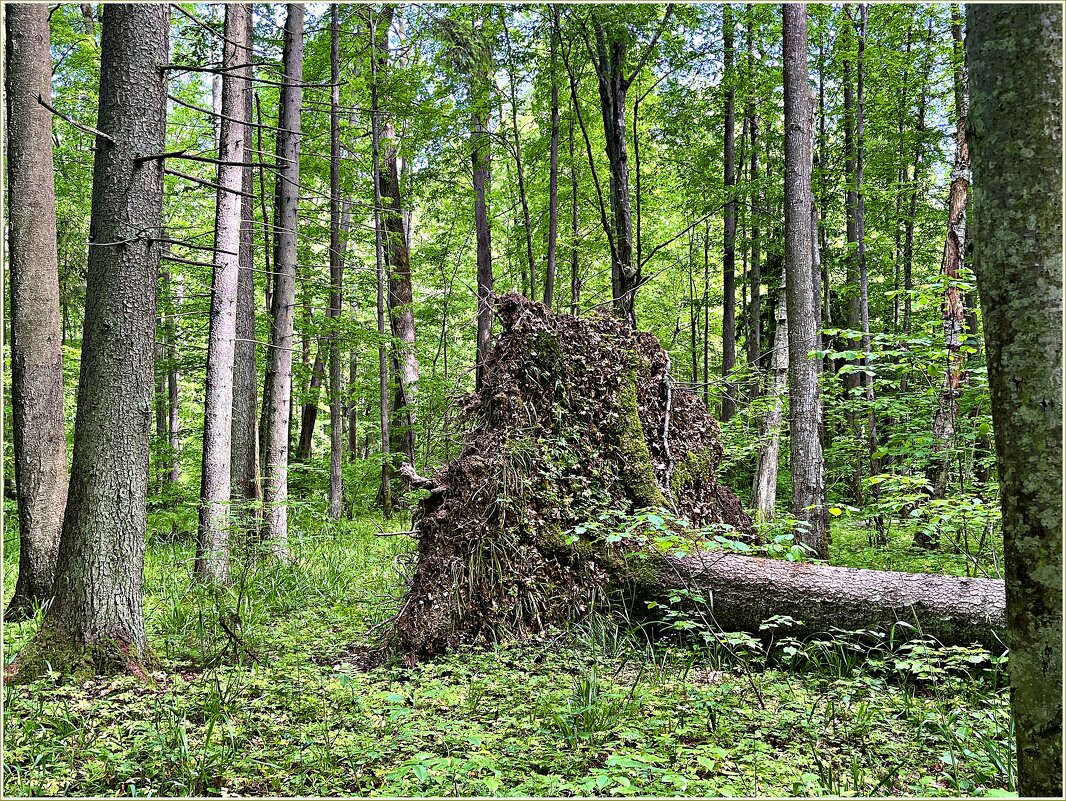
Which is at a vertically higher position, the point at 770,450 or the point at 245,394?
the point at 245,394

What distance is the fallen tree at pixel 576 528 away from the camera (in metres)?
4.26

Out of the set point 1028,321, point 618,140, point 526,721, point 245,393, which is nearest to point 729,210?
point 618,140

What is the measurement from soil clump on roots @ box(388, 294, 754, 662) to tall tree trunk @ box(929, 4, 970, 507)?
6.80 ft

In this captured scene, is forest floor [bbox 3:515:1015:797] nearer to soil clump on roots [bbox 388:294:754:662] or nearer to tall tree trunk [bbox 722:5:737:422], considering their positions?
soil clump on roots [bbox 388:294:754:662]

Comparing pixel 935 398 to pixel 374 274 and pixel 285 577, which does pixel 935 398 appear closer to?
pixel 285 577

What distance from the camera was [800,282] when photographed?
709cm

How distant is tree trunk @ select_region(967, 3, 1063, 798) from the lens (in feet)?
5.18

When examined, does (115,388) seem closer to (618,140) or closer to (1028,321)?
(1028,321)

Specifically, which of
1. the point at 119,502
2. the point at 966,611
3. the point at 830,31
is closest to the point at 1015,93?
the point at 966,611

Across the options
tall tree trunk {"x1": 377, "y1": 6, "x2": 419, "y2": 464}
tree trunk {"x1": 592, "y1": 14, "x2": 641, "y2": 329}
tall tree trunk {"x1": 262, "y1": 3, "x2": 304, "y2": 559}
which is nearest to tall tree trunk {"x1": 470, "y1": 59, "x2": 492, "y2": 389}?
tall tree trunk {"x1": 377, "y1": 6, "x2": 419, "y2": 464}

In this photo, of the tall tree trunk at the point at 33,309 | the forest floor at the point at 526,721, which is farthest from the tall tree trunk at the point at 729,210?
the tall tree trunk at the point at 33,309

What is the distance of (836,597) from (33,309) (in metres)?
7.20

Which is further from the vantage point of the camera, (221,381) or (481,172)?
(481,172)

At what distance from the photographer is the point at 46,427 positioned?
19.2ft
